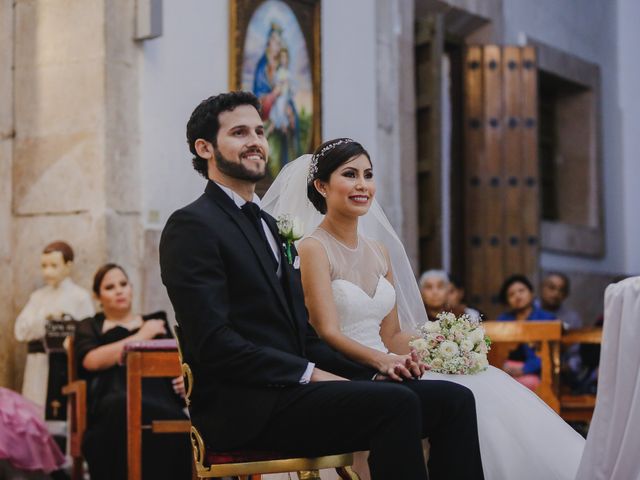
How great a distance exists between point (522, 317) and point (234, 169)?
544 centimetres

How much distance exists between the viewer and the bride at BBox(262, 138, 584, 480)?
14.2ft

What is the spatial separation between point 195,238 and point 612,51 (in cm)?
1175

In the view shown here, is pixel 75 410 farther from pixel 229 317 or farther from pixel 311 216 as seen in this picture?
pixel 229 317

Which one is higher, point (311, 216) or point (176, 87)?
point (176, 87)

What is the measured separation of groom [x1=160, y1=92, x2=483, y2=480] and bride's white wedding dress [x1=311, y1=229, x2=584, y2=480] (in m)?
0.77

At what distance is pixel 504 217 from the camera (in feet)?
38.8

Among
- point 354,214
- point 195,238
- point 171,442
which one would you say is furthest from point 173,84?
point 195,238

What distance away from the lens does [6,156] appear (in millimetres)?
7832

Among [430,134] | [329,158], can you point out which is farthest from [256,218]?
[430,134]

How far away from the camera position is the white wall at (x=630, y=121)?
46.3 ft

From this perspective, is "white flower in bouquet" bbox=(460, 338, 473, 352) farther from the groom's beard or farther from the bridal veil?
the groom's beard

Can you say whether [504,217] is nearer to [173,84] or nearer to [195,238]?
[173,84]

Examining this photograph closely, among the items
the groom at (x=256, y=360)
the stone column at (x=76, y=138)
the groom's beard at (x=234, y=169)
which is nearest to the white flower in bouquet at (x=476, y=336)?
the groom at (x=256, y=360)

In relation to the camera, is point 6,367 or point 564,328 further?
point 6,367
